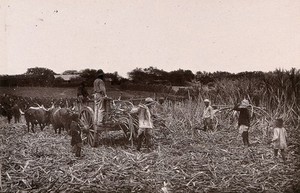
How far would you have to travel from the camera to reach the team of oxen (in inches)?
213

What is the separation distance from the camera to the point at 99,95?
5398 millimetres

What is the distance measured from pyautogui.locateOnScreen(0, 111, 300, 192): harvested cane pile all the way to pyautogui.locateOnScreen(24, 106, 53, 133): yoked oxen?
0.91 feet

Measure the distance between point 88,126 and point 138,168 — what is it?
4.58 ft

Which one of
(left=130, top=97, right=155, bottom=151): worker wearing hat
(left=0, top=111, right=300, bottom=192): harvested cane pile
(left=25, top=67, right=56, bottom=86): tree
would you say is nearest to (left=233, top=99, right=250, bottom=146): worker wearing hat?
(left=0, top=111, right=300, bottom=192): harvested cane pile

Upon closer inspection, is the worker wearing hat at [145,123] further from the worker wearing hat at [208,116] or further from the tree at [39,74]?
the tree at [39,74]

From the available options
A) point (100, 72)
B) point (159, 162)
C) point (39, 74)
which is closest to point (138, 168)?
point (159, 162)

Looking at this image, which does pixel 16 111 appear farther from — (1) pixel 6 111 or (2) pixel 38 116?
(2) pixel 38 116

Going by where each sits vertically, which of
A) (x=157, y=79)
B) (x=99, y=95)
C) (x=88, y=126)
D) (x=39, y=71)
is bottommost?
(x=88, y=126)

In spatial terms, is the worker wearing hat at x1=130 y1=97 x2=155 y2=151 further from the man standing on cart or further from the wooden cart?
the man standing on cart

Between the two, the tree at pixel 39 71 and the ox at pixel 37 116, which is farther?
the ox at pixel 37 116

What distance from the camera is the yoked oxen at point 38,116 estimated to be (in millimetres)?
5598

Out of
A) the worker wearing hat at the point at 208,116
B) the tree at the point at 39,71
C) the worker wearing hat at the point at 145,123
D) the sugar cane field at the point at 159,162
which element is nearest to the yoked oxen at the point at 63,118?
the sugar cane field at the point at 159,162

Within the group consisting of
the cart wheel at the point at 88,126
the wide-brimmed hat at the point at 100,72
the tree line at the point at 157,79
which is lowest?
the cart wheel at the point at 88,126

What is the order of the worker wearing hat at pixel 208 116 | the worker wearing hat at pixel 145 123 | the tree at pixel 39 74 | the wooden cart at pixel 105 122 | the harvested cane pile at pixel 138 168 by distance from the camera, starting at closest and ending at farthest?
the harvested cane pile at pixel 138 168
the tree at pixel 39 74
the worker wearing hat at pixel 145 123
the wooden cart at pixel 105 122
the worker wearing hat at pixel 208 116
